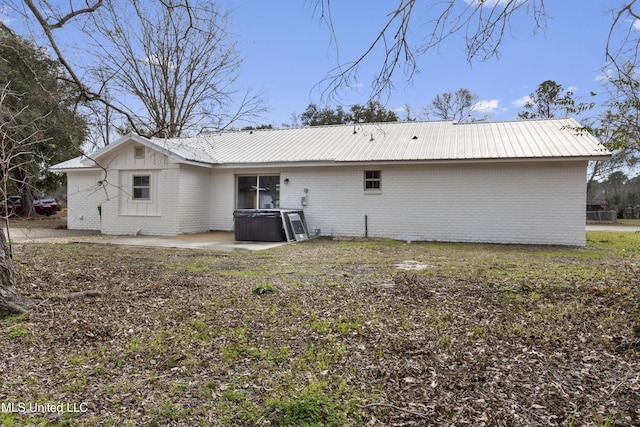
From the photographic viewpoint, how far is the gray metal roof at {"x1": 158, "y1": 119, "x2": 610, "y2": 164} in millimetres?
11895

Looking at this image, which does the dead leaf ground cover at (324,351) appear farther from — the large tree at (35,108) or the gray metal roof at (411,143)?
the gray metal roof at (411,143)

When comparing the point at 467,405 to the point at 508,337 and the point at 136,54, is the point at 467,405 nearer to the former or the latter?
the point at 508,337

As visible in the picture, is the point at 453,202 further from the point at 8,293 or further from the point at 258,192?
the point at 8,293

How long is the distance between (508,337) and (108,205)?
14584 millimetres

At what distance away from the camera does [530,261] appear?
8.19 metres

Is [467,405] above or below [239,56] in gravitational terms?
below

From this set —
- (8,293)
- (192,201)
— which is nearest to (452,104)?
(192,201)

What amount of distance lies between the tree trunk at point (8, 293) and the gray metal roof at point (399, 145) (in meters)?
8.64

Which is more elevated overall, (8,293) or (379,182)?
(379,182)

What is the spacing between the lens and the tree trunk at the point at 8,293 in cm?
410

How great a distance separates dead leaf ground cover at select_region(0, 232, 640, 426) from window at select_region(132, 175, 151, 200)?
8224mm

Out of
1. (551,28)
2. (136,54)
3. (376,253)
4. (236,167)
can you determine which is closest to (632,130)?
(551,28)

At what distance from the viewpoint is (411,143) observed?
14.2 meters

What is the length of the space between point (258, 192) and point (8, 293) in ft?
35.8
